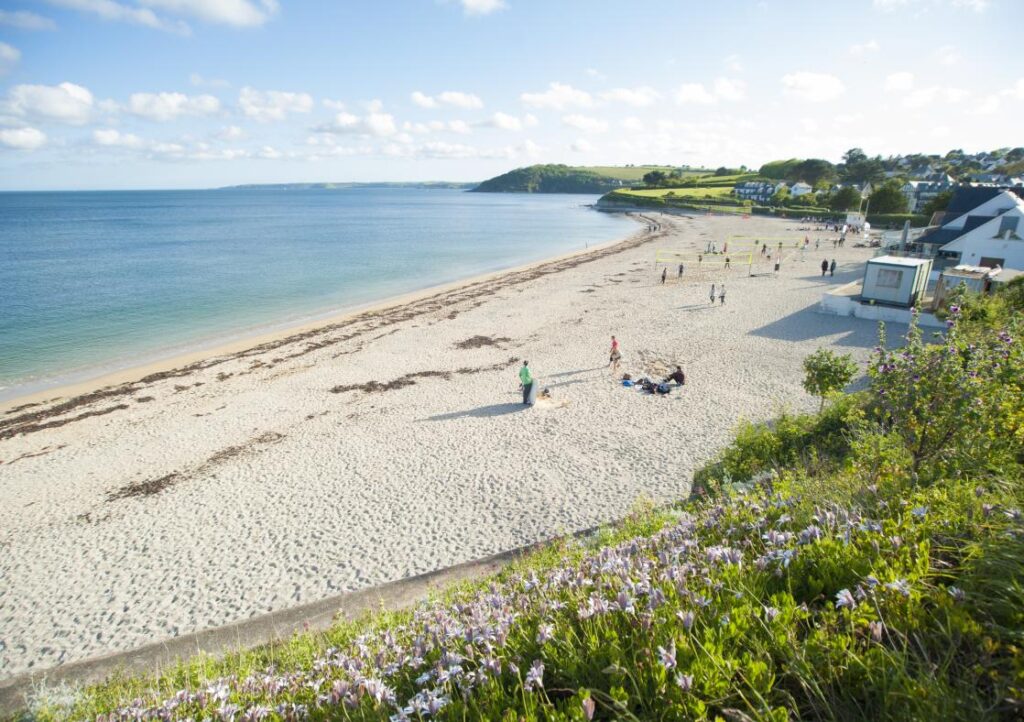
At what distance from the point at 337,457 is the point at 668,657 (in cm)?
1323

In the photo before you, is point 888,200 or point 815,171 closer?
point 888,200

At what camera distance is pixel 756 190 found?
432ft

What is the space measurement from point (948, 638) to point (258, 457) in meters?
15.5

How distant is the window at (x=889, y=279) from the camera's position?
21.5 metres

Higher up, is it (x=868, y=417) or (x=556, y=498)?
(x=868, y=417)

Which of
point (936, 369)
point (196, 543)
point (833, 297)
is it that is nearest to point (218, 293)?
point (196, 543)

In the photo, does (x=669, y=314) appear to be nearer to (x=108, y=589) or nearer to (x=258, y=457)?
(x=258, y=457)

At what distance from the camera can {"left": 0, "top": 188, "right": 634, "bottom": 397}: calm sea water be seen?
89.2ft

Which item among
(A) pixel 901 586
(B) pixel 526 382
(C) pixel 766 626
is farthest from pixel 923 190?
(C) pixel 766 626

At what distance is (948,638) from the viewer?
84.0 inches

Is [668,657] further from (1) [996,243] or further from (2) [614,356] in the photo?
(1) [996,243]

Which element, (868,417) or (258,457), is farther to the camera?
(258,457)

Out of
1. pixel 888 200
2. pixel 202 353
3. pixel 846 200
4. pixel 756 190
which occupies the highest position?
pixel 756 190

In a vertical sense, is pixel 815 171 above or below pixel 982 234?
above
